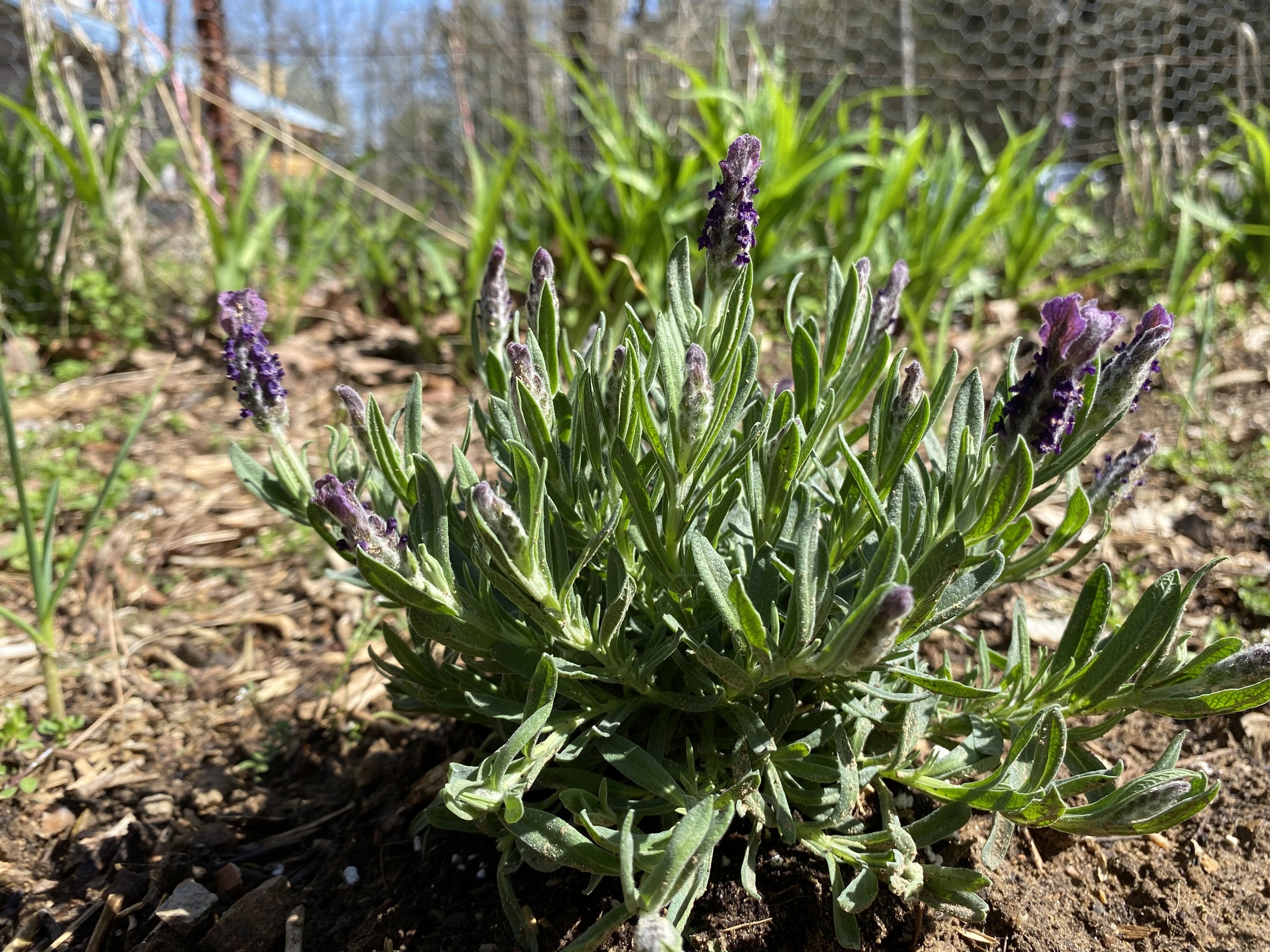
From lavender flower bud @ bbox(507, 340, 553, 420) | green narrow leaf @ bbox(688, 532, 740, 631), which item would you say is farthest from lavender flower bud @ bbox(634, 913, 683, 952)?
lavender flower bud @ bbox(507, 340, 553, 420)

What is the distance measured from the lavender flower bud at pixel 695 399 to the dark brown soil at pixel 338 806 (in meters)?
0.67

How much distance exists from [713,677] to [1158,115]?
5.00 metres

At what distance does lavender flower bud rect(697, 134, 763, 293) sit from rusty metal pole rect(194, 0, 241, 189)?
14.1 feet

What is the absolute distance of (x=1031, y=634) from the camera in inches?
76.5

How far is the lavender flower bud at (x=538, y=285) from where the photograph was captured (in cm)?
128

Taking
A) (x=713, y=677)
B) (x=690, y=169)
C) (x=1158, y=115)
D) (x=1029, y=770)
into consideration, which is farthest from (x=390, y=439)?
(x=1158, y=115)

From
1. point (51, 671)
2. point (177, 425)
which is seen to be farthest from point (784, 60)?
point (51, 671)

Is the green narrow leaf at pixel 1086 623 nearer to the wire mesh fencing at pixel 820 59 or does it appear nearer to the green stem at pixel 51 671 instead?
the green stem at pixel 51 671

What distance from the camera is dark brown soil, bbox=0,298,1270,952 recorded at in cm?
128

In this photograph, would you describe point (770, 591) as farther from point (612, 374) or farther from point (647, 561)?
point (612, 374)

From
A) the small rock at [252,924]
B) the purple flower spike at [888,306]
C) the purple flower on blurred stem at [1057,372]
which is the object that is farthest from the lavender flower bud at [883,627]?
the small rock at [252,924]

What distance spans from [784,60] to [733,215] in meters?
5.84

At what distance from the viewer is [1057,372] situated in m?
1.01

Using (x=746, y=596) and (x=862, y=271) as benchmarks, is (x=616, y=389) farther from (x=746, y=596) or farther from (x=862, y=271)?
(x=862, y=271)
